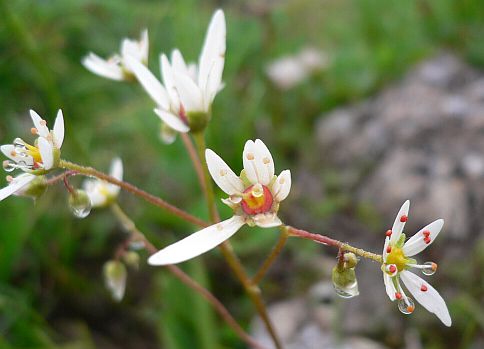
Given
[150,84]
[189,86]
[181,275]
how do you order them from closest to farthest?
[189,86] → [150,84] → [181,275]

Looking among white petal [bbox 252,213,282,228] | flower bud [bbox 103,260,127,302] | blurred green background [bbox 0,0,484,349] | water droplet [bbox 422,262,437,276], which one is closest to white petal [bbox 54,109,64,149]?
white petal [bbox 252,213,282,228]

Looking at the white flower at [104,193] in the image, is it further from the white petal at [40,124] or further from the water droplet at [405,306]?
the water droplet at [405,306]

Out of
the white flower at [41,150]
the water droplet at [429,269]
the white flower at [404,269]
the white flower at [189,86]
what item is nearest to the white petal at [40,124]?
the white flower at [41,150]

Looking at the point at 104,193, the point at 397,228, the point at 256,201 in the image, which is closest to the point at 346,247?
the point at 397,228

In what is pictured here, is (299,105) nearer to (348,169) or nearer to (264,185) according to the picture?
(348,169)

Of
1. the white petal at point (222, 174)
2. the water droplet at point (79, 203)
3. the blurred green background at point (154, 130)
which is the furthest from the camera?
the blurred green background at point (154, 130)

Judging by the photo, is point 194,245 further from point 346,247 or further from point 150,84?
point 150,84
